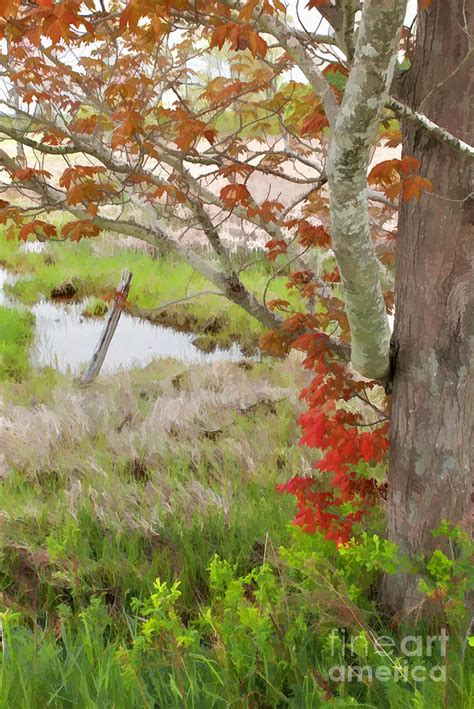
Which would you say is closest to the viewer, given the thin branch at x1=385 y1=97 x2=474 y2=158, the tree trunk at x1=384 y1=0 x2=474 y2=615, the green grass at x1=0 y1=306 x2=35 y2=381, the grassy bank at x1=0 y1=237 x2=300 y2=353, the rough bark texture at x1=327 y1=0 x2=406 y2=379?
the rough bark texture at x1=327 y1=0 x2=406 y2=379

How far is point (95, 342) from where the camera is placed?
30.5ft

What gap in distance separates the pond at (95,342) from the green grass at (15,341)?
0.14m

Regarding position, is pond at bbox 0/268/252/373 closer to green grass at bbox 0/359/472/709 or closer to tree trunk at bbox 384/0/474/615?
green grass at bbox 0/359/472/709

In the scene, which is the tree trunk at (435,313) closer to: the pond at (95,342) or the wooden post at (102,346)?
the wooden post at (102,346)

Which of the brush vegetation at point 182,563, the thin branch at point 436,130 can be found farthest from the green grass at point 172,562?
the thin branch at point 436,130

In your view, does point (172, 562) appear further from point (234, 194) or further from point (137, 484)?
point (234, 194)

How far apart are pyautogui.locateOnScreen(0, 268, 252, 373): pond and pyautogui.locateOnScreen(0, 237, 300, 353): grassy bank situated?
0.24 metres

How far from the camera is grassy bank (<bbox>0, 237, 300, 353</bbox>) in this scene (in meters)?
9.54

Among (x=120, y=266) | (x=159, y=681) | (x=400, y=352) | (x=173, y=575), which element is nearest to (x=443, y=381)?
(x=400, y=352)

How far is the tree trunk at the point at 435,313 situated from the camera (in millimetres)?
2279

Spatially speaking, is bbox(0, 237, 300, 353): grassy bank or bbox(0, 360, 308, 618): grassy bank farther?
bbox(0, 237, 300, 353): grassy bank

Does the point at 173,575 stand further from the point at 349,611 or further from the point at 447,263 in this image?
the point at 447,263

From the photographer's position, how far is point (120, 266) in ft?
38.4

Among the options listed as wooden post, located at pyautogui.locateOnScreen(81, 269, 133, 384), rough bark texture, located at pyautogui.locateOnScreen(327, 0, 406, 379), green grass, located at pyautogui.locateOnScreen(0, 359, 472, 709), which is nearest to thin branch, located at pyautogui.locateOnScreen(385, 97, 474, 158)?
rough bark texture, located at pyautogui.locateOnScreen(327, 0, 406, 379)
